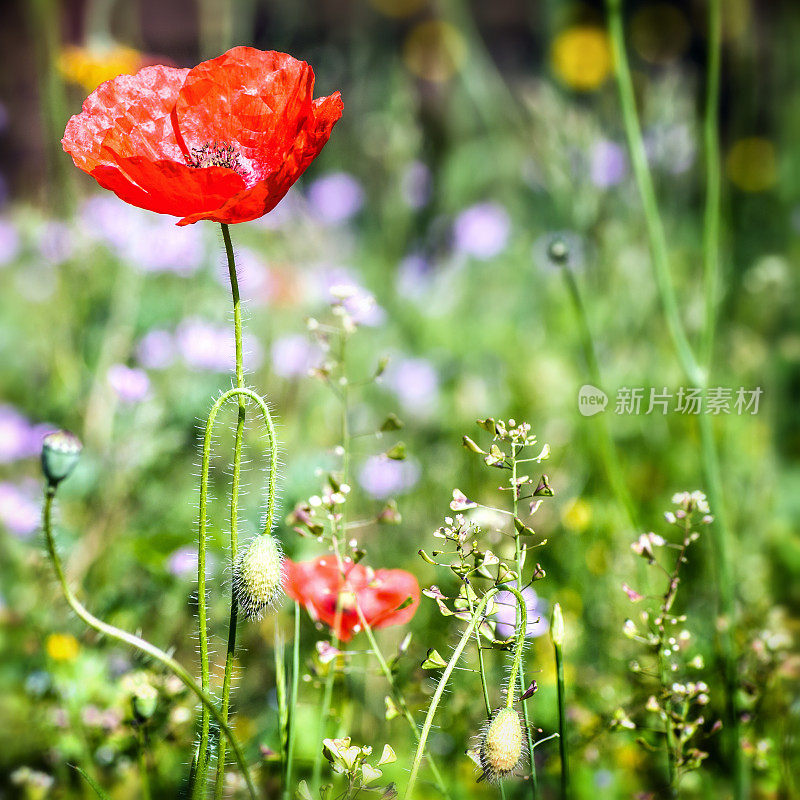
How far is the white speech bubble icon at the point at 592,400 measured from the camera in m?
1.33

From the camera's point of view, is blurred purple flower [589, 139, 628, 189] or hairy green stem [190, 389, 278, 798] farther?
blurred purple flower [589, 139, 628, 189]

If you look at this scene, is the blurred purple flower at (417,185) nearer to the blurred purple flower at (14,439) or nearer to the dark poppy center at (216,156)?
the blurred purple flower at (14,439)

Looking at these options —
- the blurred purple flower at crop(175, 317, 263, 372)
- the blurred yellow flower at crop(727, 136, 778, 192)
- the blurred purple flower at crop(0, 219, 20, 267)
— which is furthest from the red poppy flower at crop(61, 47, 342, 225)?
the blurred yellow flower at crop(727, 136, 778, 192)

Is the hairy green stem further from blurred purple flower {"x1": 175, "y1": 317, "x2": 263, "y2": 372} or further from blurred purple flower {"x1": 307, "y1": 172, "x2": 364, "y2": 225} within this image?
blurred purple flower {"x1": 307, "y1": 172, "x2": 364, "y2": 225}

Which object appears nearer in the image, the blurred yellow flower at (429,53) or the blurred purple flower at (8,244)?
the blurred purple flower at (8,244)

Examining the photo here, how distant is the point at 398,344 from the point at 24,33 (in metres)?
2.81

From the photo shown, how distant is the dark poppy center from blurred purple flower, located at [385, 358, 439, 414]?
4.10ft

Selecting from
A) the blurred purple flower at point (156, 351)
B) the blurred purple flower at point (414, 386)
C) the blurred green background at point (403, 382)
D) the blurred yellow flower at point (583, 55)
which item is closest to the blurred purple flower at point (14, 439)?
the blurred green background at point (403, 382)

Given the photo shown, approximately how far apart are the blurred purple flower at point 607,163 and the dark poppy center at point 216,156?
3.62 ft

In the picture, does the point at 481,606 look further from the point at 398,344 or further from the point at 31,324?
the point at 31,324

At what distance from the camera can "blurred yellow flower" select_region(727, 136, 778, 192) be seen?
322 cm

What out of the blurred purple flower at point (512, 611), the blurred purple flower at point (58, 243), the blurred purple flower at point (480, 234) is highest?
the blurred purple flower at point (480, 234)

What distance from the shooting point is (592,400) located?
150cm

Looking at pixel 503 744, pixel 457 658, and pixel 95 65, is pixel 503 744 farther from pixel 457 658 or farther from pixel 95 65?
pixel 95 65
